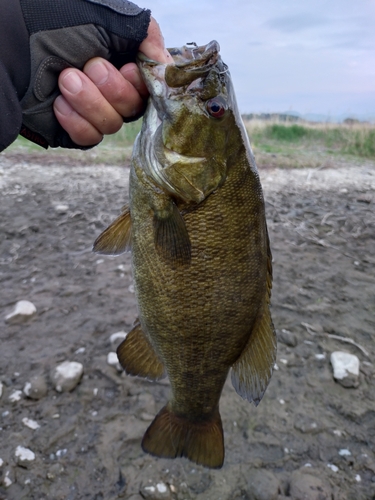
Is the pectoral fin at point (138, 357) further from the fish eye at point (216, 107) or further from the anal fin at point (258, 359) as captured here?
the fish eye at point (216, 107)

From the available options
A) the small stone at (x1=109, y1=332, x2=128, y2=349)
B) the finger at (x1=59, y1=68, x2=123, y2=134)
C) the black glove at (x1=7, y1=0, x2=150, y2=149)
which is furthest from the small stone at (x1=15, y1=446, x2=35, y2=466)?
the black glove at (x1=7, y1=0, x2=150, y2=149)

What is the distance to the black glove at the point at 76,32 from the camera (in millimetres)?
1728

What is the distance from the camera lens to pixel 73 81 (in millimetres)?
1798

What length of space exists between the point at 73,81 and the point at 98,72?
0.11m

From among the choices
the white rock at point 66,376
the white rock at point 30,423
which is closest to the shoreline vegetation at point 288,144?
the white rock at point 66,376

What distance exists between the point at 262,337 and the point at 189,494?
3.27ft

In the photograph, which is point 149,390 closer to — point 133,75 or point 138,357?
point 138,357

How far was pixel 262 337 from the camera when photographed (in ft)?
6.31

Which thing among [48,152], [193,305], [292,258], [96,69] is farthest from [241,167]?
[48,152]

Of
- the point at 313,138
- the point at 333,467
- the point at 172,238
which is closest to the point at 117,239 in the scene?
the point at 172,238

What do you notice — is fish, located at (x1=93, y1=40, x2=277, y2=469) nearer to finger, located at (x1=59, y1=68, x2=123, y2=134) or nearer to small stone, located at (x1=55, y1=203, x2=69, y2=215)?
finger, located at (x1=59, y1=68, x2=123, y2=134)

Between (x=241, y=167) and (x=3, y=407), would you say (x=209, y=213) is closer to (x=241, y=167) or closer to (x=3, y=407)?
(x=241, y=167)

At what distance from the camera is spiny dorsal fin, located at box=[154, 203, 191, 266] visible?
171 centimetres

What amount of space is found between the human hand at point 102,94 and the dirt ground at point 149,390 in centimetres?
165
